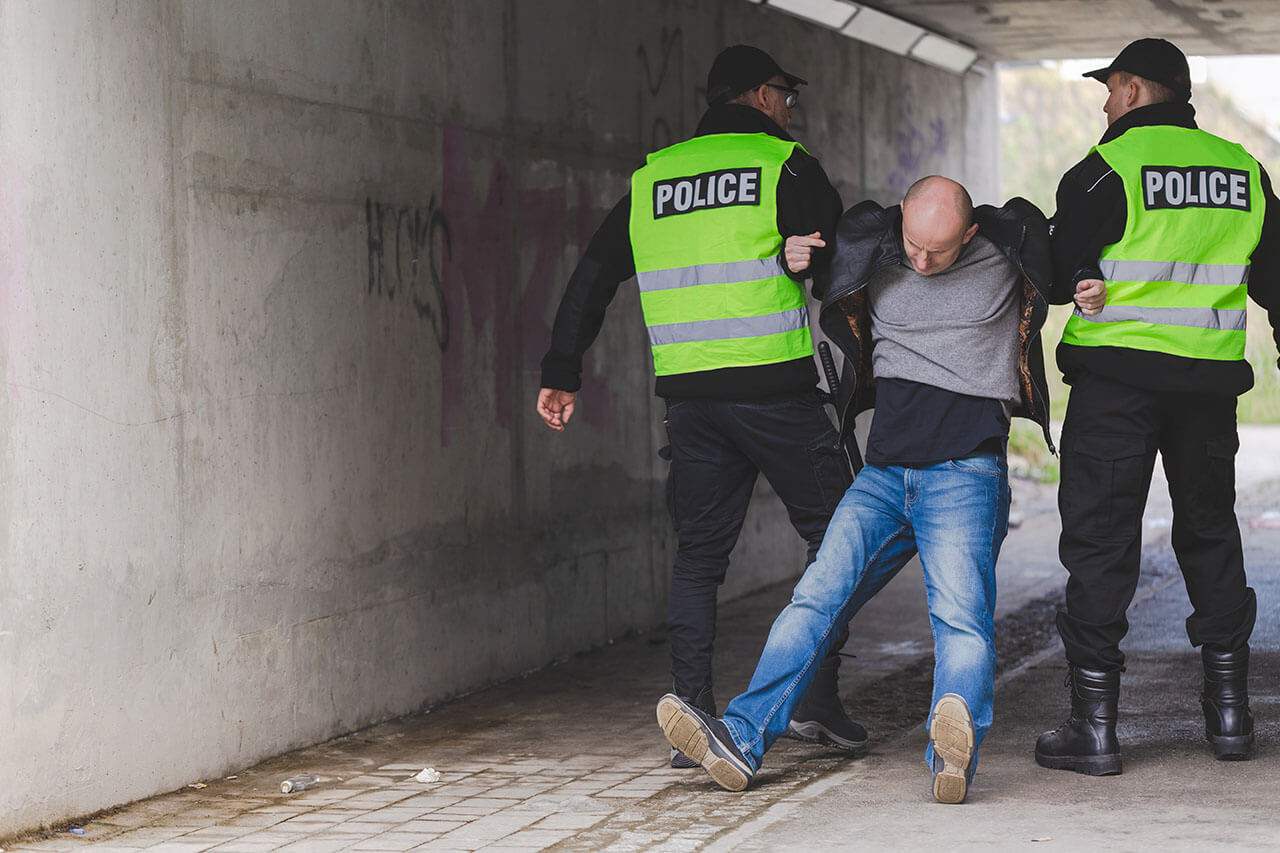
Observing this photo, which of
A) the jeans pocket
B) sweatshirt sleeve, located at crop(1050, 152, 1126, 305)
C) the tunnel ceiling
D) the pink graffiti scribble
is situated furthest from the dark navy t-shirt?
the tunnel ceiling

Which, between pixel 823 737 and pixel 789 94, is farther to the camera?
pixel 789 94

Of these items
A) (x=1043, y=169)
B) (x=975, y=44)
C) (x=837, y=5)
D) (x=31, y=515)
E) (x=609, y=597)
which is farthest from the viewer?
(x=1043, y=169)

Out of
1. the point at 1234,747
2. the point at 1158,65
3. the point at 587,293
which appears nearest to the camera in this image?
the point at 1234,747

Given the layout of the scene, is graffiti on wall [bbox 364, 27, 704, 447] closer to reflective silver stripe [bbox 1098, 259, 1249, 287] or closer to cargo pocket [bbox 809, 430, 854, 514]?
cargo pocket [bbox 809, 430, 854, 514]

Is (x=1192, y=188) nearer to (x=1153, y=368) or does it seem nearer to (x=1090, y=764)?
(x=1153, y=368)

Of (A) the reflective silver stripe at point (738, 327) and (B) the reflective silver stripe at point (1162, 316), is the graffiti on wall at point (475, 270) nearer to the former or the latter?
(A) the reflective silver stripe at point (738, 327)

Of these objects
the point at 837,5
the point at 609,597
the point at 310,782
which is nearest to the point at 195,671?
the point at 310,782

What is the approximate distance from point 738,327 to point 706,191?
426 millimetres

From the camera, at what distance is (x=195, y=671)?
5168 mm

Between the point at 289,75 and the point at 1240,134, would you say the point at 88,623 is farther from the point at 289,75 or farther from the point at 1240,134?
the point at 1240,134

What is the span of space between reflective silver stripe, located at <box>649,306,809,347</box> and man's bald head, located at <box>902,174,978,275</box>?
1.71 feet

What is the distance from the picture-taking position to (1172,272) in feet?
16.4

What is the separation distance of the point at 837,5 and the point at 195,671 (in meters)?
6.66

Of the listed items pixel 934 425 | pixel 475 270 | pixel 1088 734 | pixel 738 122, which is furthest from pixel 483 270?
pixel 1088 734
